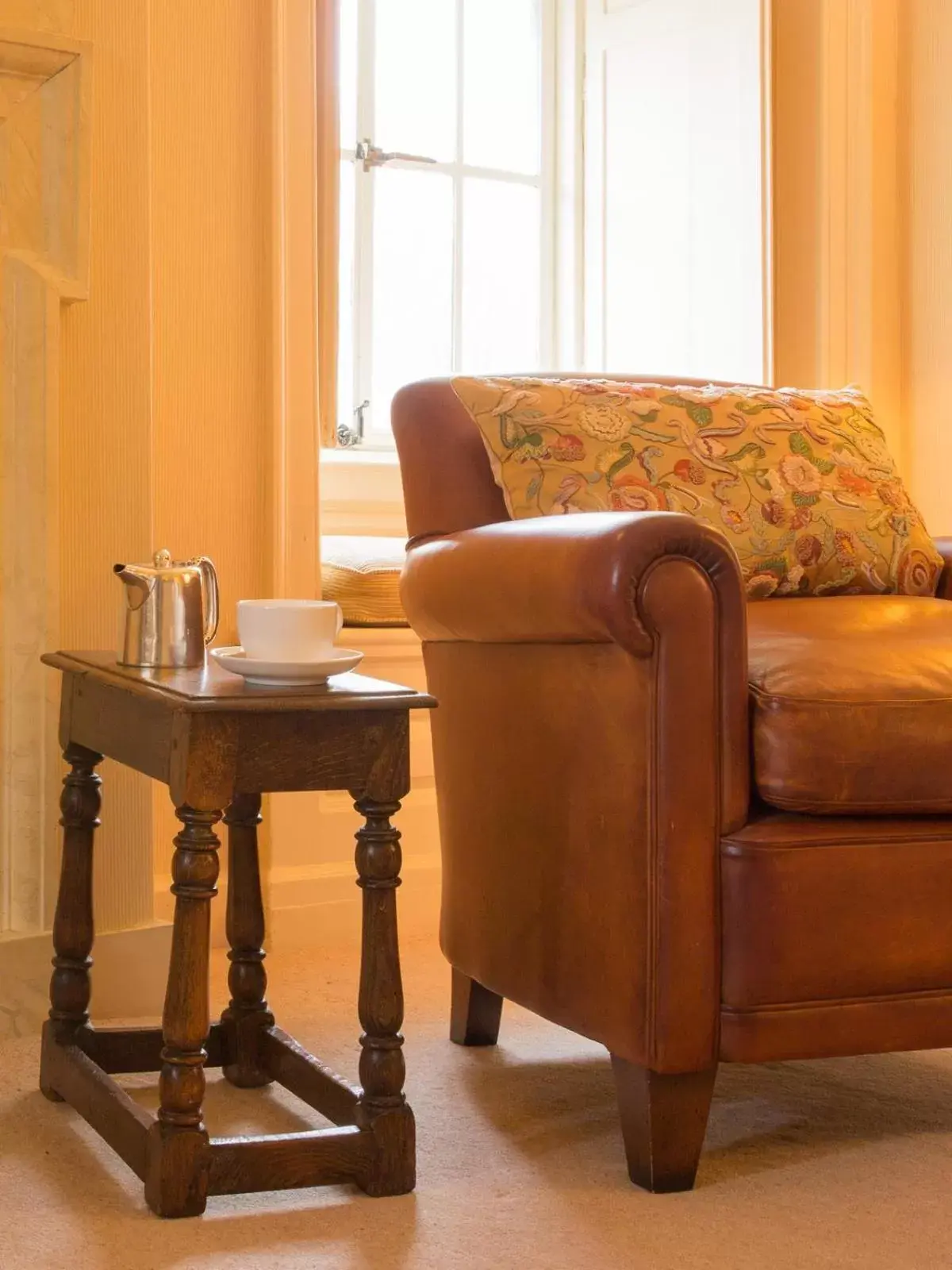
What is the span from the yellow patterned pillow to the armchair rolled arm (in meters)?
0.22

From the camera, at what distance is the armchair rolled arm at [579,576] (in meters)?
1.52

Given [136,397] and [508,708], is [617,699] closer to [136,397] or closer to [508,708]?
[508,708]

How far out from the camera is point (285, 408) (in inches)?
103

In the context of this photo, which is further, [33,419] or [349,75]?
[349,75]

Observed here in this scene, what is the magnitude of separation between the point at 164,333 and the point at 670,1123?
156 cm

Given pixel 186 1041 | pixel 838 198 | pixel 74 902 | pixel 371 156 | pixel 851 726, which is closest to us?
pixel 186 1041

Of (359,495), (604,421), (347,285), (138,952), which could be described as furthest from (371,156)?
(138,952)

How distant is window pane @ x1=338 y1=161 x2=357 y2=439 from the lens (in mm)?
3570

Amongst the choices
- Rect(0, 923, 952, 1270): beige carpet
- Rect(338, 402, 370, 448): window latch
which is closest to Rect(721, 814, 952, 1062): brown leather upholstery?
Rect(0, 923, 952, 1270): beige carpet

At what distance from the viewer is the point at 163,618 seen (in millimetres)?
1727

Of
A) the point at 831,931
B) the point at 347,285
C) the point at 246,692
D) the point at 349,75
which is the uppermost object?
the point at 349,75

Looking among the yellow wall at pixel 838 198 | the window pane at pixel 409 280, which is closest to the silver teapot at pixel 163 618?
the window pane at pixel 409 280

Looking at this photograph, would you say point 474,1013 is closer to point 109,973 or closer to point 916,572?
point 109,973

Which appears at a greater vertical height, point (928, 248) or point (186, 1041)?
point (928, 248)
